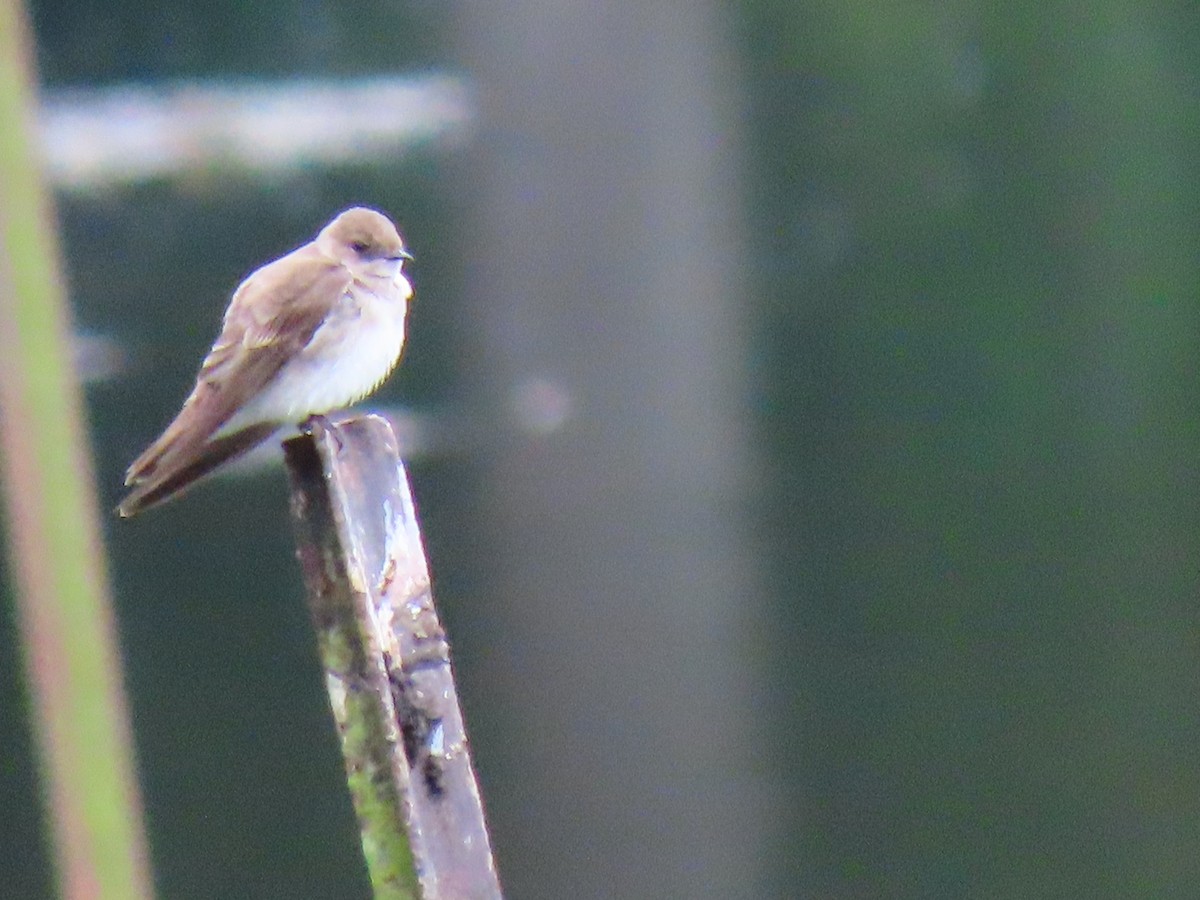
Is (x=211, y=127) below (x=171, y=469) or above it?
above

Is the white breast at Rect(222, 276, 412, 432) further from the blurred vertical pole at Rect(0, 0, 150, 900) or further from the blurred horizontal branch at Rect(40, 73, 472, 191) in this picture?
the blurred horizontal branch at Rect(40, 73, 472, 191)

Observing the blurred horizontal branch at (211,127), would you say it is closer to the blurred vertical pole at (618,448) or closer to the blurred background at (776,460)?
the blurred background at (776,460)

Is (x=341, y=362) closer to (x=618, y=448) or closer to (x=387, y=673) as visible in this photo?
(x=387, y=673)

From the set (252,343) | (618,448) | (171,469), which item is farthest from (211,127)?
(171,469)

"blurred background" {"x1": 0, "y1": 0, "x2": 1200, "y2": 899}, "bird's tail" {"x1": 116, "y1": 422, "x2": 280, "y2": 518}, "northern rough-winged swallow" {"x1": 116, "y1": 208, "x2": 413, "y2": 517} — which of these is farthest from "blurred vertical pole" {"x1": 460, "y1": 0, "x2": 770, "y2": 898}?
"bird's tail" {"x1": 116, "y1": 422, "x2": 280, "y2": 518}

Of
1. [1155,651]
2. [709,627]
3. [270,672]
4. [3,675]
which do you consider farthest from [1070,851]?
[3,675]

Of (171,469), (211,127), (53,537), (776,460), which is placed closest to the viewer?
(53,537)
